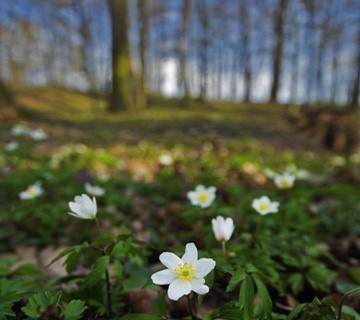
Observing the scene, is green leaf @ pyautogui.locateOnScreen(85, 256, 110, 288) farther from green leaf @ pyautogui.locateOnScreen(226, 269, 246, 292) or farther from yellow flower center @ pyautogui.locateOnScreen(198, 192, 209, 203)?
yellow flower center @ pyautogui.locateOnScreen(198, 192, 209, 203)

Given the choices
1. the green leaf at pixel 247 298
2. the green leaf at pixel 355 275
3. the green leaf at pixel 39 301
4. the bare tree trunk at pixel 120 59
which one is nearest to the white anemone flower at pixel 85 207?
the green leaf at pixel 39 301

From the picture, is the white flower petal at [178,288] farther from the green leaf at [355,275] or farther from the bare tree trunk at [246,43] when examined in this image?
the bare tree trunk at [246,43]

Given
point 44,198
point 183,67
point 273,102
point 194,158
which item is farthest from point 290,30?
point 44,198

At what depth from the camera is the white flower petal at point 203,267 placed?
98 cm

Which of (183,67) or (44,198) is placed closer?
(44,198)

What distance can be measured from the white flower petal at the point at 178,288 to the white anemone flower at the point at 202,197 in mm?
700

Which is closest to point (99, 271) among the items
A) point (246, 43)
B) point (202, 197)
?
point (202, 197)

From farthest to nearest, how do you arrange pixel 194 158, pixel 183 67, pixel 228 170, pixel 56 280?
pixel 183 67
pixel 194 158
pixel 228 170
pixel 56 280

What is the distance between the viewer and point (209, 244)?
5.38 feet

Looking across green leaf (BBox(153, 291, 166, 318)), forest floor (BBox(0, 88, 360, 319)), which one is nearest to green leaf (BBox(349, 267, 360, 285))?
forest floor (BBox(0, 88, 360, 319))

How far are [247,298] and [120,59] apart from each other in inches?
395

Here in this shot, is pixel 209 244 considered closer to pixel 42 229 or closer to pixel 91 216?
pixel 91 216

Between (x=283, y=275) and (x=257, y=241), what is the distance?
11.1 inches

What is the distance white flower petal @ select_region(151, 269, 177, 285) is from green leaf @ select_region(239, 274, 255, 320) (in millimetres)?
218
